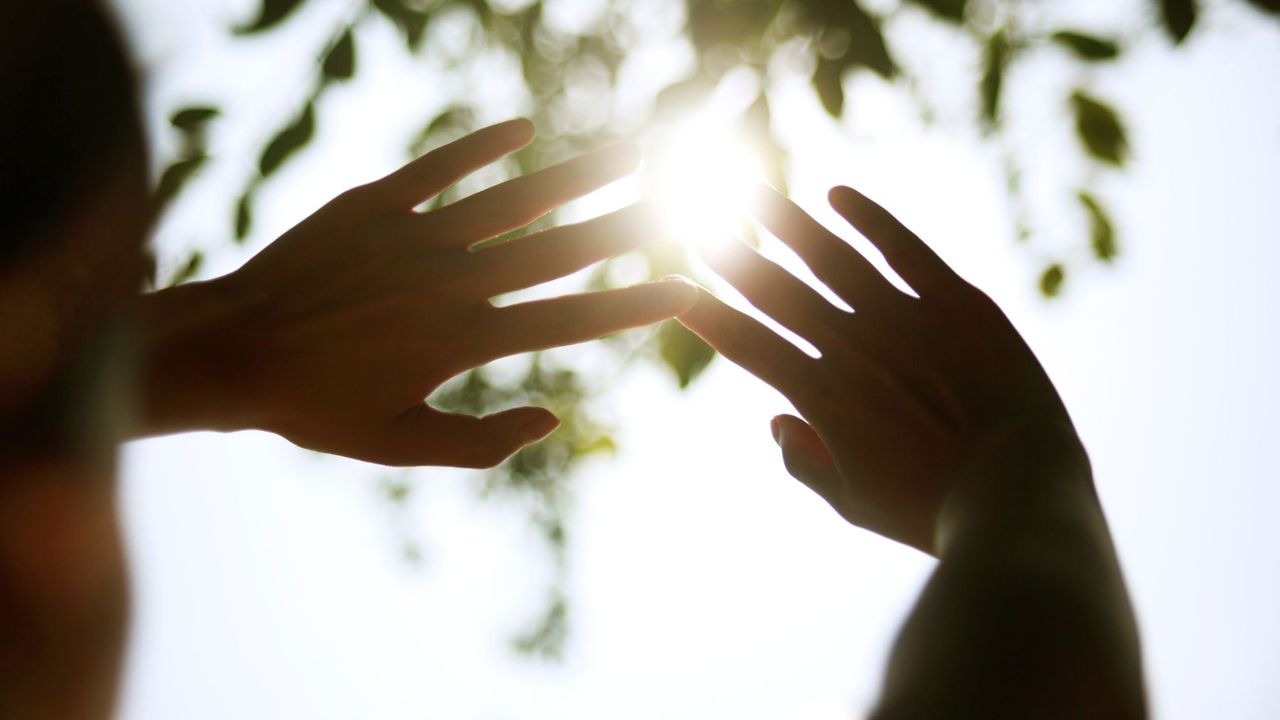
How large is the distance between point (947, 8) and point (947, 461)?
68cm

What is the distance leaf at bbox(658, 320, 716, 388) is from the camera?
137 cm

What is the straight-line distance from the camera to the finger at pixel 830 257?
43.1 inches

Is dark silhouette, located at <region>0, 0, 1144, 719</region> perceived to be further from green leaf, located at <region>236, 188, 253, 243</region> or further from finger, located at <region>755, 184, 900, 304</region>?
green leaf, located at <region>236, 188, 253, 243</region>

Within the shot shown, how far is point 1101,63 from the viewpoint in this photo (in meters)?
1.41

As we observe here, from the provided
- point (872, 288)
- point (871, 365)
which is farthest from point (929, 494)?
point (872, 288)

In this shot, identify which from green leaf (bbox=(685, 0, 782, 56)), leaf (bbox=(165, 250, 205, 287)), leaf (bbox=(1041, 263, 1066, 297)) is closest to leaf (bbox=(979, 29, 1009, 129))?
green leaf (bbox=(685, 0, 782, 56))

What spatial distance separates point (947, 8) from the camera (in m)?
1.16

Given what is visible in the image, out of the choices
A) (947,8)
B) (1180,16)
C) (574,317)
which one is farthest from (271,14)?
(1180,16)

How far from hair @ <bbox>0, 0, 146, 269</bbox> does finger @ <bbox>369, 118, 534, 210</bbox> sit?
12.6 inches

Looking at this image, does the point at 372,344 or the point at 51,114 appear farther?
the point at 372,344

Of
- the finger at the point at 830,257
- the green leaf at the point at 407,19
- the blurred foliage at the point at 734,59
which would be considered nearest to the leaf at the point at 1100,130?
the blurred foliage at the point at 734,59

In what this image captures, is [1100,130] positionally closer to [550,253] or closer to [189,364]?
[550,253]

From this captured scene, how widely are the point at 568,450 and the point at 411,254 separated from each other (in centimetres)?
215

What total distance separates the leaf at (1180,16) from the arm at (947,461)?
46 centimetres
